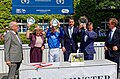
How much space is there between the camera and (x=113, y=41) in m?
5.98

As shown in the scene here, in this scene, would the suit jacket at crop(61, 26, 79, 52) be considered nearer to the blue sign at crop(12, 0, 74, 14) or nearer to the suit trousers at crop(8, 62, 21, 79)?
the suit trousers at crop(8, 62, 21, 79)

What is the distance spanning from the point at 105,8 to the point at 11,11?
15.7 feet

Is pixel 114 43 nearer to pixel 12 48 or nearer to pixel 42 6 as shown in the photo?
pixel 12 48

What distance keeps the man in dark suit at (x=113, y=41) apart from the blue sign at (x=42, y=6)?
6498 millimetres

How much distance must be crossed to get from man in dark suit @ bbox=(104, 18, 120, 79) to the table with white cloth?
1.11 metres

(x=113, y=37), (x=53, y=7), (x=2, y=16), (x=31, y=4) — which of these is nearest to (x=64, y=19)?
(x=53, y=7)

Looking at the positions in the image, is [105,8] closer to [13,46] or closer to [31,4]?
[31,4]

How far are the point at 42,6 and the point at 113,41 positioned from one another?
678cm

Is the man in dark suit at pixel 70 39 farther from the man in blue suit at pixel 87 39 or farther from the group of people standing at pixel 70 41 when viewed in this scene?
the man in blue suit at pixel 87 39

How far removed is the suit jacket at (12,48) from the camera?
5504 mm

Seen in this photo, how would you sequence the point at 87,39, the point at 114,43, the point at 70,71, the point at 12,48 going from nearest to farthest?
the point at 70,71 → the point at 12,48 → the point at 114,43 → the point at 87,39

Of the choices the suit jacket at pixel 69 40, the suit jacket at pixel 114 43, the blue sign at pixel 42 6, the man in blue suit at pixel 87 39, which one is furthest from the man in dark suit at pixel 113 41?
the blue sign at pixel 42 6

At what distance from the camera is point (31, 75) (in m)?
4.58

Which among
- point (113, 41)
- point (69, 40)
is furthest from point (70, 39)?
point (113, 41)
